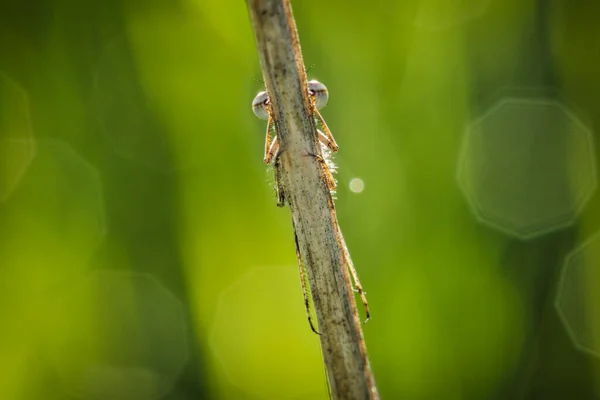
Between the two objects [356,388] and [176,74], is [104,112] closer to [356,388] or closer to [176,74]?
[176,74]

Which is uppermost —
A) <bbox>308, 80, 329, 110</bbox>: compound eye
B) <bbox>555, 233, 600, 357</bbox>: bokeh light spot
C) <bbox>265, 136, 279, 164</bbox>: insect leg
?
<bbox>308, 80, 329, 110</bbox>: compound eye

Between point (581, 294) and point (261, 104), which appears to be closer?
point (261, 104)

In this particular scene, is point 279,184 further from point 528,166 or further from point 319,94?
point 528,166

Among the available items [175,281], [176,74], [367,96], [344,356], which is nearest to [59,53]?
[176,74]

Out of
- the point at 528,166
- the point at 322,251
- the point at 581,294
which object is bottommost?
the point at 581,294

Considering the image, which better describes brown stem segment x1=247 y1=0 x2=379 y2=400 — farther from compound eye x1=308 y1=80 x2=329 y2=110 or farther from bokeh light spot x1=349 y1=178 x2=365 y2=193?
bokeh light spot x1=349 y1=178 x2=365 y2=193

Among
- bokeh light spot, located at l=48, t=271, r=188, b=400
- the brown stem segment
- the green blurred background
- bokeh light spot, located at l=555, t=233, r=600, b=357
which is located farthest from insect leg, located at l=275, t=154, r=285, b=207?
bokeh light spot, located at l=555, t=233, r=600, b=357

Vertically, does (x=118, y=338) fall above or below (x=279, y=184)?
below

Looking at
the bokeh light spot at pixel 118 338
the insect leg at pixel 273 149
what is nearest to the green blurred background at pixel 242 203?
the bokeh light spot at pixel 118 338

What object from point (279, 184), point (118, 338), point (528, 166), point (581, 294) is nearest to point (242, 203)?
point (118, 338)
